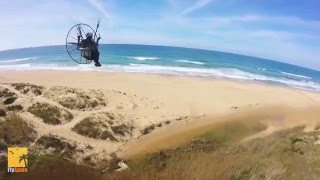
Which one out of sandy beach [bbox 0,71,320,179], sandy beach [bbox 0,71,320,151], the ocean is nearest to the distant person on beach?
sandy beach [bbox 0,71,320,179]

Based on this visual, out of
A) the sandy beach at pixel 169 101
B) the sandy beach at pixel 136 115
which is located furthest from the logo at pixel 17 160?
the sandy beach at pixel 169 101

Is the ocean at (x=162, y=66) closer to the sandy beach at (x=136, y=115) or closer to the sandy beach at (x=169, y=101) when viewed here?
the sandy beach at (x=169, y=101)

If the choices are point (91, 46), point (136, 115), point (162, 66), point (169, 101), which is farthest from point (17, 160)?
point (162, 66)

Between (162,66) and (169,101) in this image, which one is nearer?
(169,101)

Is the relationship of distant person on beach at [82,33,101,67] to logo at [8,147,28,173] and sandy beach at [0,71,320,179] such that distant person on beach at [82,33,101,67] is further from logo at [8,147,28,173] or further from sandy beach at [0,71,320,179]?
sandy beach at [0,71,320,179]

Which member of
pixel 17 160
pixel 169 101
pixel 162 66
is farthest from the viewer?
pixel 162 66

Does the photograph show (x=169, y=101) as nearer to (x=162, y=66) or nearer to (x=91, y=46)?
(x=91, y=46)

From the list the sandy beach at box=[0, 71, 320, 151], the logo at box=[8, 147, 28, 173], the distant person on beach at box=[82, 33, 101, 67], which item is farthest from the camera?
the sandy beach at box=[0, 71, 320, 151]
